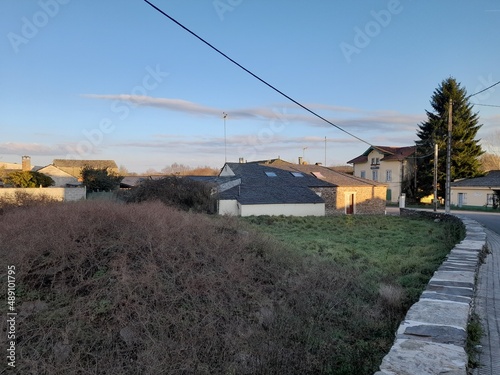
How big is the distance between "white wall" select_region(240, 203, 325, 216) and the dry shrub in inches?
615

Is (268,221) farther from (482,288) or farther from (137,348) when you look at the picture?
(137,348)

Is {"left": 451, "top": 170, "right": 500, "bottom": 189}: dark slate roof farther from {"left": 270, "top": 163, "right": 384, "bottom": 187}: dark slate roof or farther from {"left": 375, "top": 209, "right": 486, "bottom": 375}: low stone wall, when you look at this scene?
{"left": 375, "top": 209, "right": 486, "bottom": 375}: low stone wall

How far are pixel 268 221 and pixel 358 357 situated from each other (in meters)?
15.9

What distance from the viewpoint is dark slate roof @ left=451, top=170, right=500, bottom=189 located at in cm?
3301

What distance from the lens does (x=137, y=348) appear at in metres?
3.88

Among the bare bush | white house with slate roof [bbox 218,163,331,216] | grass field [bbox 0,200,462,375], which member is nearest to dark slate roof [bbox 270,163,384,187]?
white house with slate roof [bbox 218,163,331,216]

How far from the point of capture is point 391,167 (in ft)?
141

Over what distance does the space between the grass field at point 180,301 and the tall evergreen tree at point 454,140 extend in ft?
115

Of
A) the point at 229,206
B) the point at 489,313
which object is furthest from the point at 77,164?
the point at 489,313

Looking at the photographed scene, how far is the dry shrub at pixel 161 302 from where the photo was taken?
361cm

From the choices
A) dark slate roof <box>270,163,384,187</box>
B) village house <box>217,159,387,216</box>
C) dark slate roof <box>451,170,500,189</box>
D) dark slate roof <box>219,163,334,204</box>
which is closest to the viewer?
village house <box>217,159,387,216</box>

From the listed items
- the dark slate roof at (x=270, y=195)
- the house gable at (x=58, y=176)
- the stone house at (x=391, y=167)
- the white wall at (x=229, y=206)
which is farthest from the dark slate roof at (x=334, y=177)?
the house gable at (x=58, y=176)

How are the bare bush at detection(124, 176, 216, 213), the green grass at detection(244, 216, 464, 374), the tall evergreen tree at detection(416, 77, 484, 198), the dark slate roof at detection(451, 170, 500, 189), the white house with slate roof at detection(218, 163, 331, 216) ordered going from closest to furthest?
the green grass at detection(244, 216, 464, 374)
the bare bush at detection(124, 176, 216, 213)
the white house with slate roof at detection(218, 163, 331, 216)
the dark slate roof at detection(451, 170, 500, 189)
the tall evergreen tree at detection(416, 77, 484, 198)

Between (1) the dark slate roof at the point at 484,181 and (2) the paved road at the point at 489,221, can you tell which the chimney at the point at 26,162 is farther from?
(1) the dark slate roof at the point at 484,181
